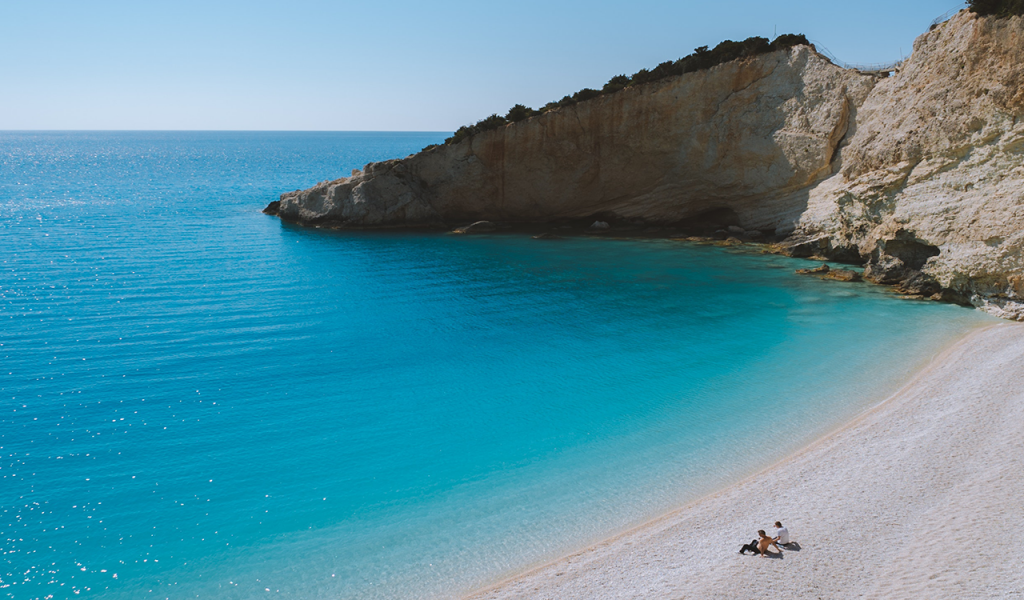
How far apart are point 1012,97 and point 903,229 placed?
7114mm

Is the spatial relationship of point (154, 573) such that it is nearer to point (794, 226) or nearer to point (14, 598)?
point (14, 598)

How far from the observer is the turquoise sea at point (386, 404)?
44.1 ft

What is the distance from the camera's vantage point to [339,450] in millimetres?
17609

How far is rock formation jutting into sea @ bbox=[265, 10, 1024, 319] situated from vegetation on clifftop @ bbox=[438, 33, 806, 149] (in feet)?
2.15

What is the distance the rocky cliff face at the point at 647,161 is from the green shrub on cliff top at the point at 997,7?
9.90 meters

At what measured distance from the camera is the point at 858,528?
43.4 feet

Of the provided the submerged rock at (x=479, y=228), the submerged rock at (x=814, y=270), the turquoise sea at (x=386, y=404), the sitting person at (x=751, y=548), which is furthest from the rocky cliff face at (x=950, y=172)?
the submerged rock at (x=479, y=228)

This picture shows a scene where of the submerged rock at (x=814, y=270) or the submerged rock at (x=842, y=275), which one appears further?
the submerged rock at (x=814, y=270)

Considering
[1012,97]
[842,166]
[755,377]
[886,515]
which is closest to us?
[886,515]

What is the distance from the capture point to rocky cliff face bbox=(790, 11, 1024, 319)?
28109 millimetres

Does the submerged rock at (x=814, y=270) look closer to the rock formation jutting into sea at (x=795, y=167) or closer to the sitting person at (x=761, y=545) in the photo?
the rock formation jutting into sea at (x=795, y=167)

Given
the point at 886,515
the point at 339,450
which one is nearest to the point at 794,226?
the point at 886,515

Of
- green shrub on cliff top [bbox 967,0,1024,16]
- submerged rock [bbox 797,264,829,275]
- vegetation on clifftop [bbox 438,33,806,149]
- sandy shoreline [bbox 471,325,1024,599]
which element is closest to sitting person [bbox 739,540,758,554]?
sandy shoreline [bbox 471,325,1024,599]

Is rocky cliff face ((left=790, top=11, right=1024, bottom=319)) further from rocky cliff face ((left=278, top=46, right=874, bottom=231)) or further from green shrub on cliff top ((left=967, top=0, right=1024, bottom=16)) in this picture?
rocky cliff face ((left=278, top=46, right=874, bottom=231))
